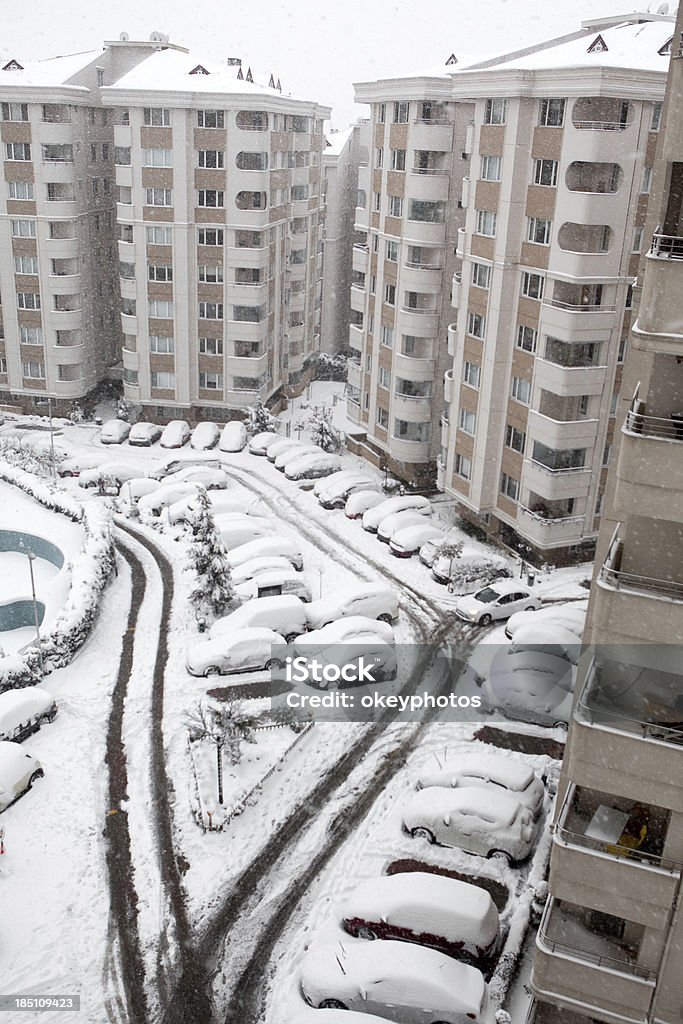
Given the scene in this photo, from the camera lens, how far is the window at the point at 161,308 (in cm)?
5188

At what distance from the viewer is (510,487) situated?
122 feet

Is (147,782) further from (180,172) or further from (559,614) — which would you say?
(180,172)

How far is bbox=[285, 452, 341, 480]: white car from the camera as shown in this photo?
46000 millimetres

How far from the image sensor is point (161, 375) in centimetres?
5303

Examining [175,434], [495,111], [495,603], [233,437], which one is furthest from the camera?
[175,434]

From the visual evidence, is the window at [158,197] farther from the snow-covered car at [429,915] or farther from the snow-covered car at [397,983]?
the snow-covered car at [397,983]

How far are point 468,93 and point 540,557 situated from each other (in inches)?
730

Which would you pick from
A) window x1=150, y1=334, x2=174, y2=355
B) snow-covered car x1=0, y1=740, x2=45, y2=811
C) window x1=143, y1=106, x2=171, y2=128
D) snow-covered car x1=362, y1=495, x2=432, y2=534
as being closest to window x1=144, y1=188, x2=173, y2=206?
window x1=143, y1=106, x2=171, y2=128

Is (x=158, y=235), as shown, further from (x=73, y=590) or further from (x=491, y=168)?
(x=73, y=590)

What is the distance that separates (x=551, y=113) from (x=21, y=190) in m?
32.8

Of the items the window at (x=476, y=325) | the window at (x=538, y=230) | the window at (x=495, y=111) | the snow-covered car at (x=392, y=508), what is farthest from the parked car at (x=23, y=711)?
the window at (x=495, y=111)

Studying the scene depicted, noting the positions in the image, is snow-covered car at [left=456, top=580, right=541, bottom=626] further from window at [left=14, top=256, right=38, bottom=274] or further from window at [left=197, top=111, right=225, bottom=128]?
window at [left=14, top=256, right=38, bottom=274]

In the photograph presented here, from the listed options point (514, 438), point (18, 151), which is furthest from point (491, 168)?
point (18, 151)

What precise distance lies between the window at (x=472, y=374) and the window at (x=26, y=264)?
28711 mm
